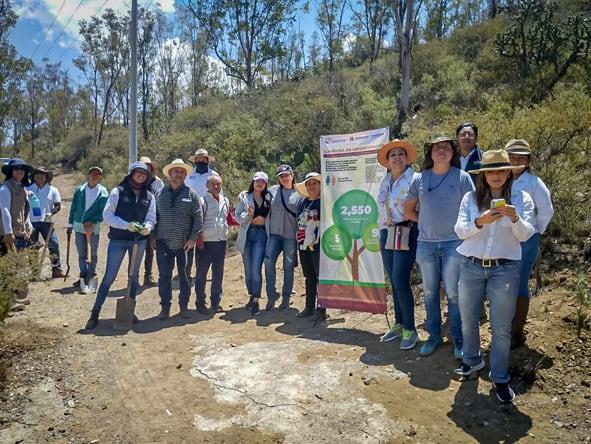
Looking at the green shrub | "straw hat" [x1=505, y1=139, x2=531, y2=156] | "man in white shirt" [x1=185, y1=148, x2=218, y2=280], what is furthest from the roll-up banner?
the green shrub

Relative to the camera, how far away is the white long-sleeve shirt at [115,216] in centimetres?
580

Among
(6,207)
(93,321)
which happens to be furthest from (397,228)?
(6,207)

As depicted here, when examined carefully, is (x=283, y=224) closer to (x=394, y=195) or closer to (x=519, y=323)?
(x=394, y=195)

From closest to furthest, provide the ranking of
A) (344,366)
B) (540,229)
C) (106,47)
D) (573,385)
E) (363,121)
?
(573,385) < (540,229) < (344,366) < (363,121) < (106,47)

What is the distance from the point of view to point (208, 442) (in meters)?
3.38

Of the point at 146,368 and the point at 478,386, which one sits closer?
the point at 478,386

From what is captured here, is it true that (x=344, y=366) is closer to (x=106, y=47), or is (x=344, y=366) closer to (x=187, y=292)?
(x=187, y=292)

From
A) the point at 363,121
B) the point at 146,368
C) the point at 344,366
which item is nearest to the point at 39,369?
the point at 146,368

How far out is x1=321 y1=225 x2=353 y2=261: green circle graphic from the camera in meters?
5.77

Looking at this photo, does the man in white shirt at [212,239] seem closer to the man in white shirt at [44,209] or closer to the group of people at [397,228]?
the group of people at [397,228]

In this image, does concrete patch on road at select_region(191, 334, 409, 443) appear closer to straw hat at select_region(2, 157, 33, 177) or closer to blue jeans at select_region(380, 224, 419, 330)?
blue jeans at select_region(380, 224, 419, 330)

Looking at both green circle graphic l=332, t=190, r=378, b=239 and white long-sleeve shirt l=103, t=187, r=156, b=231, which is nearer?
green circle graphic l=332, t=190, r=378, b=239

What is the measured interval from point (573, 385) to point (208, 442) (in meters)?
2.72

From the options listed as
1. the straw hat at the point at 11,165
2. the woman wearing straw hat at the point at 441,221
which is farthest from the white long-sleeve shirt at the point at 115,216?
the woman wearing straw hat at the point at 441,221
